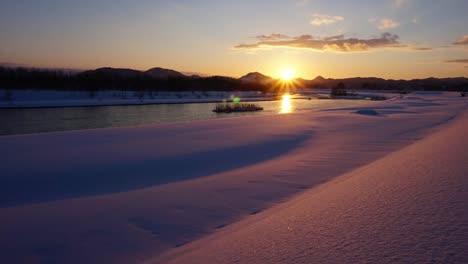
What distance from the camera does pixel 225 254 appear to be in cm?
398

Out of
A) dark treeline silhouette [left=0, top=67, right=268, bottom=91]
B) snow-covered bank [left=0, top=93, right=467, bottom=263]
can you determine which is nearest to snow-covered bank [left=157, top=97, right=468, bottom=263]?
snow-covered bank [left=0, top=93, right=467, bottom=263]

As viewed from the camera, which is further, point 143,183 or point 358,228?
point 143,183

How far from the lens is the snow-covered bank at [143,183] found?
15.5ft

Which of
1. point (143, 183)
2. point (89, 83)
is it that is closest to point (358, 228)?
point (143, 183)

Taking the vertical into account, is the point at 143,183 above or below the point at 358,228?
below

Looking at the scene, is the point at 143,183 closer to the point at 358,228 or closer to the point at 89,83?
the point at 358,228

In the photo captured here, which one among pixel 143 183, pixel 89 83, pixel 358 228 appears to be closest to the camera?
pixel 358 228

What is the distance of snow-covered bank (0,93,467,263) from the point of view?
474cm

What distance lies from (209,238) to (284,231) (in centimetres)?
103

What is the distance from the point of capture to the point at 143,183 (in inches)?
317

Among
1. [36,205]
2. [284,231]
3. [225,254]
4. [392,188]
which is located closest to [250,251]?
[225,254]

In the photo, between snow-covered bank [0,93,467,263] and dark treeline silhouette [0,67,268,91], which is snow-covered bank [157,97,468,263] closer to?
snow-covered bank [0,93,467,263]

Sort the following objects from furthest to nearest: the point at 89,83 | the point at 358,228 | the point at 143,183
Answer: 1. the point at 89,83
2. the point at 143,183
3. the point at 358,228

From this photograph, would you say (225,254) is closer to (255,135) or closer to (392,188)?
(392,188)
